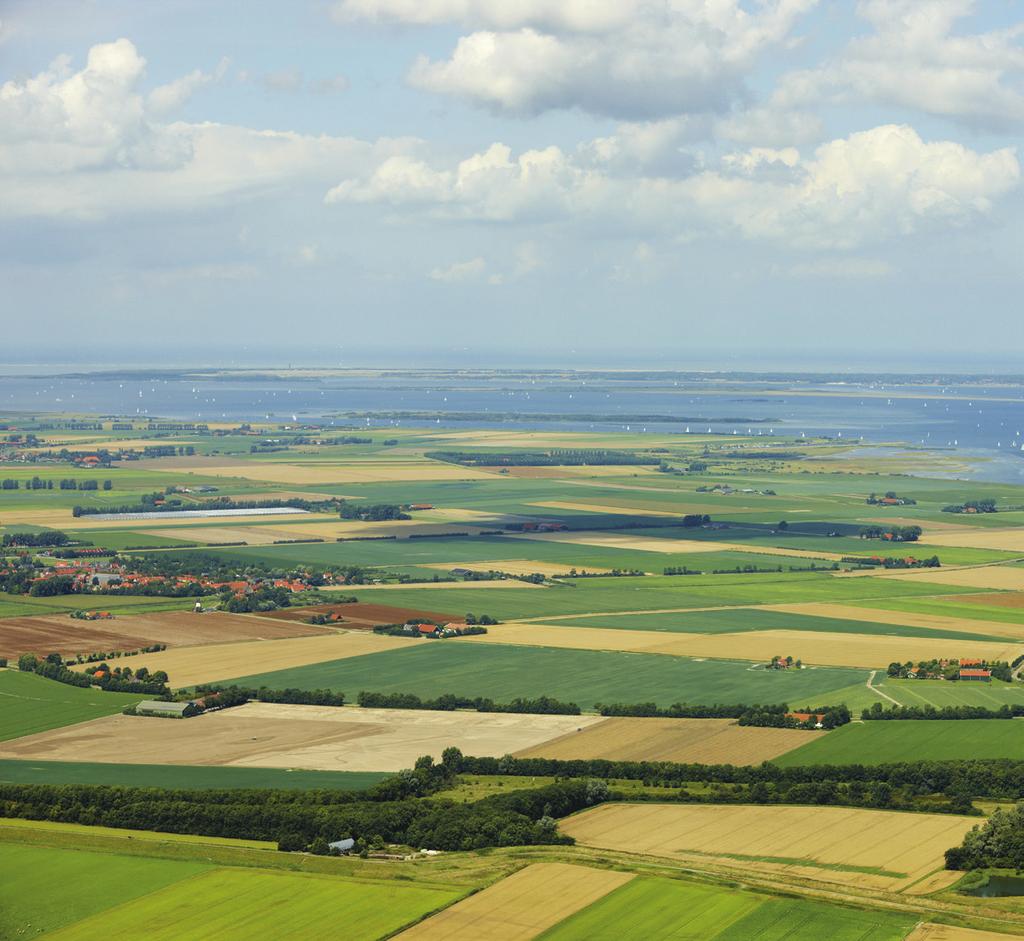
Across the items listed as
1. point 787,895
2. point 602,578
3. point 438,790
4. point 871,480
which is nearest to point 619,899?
point 787,895

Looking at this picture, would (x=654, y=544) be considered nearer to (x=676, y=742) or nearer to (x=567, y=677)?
(x=567, y=677)

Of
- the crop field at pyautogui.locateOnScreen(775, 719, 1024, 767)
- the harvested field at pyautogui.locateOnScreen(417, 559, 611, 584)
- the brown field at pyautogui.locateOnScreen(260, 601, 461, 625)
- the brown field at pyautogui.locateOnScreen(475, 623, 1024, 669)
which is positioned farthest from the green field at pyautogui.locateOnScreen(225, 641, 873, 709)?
the harvested field at pyautogui.locateOnScreen(417, 559, 611, 584)

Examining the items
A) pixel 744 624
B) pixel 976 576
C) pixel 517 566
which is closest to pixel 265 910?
pixel 744 624

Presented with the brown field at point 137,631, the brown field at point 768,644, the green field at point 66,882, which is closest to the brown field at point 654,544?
the brown field at point 768,644

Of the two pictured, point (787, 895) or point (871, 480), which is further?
point (871, 480)

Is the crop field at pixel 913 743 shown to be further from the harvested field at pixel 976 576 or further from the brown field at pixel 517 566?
the brown field at pixel 517 566

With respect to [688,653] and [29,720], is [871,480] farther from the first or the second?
[29,720]

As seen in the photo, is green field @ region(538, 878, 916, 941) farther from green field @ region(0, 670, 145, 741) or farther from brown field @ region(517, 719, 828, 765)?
green field @ region(0, 670, 145, 741)

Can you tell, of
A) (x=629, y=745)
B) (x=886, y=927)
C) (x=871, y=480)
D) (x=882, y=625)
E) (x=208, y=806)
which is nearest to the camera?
(x=886, y=927)
